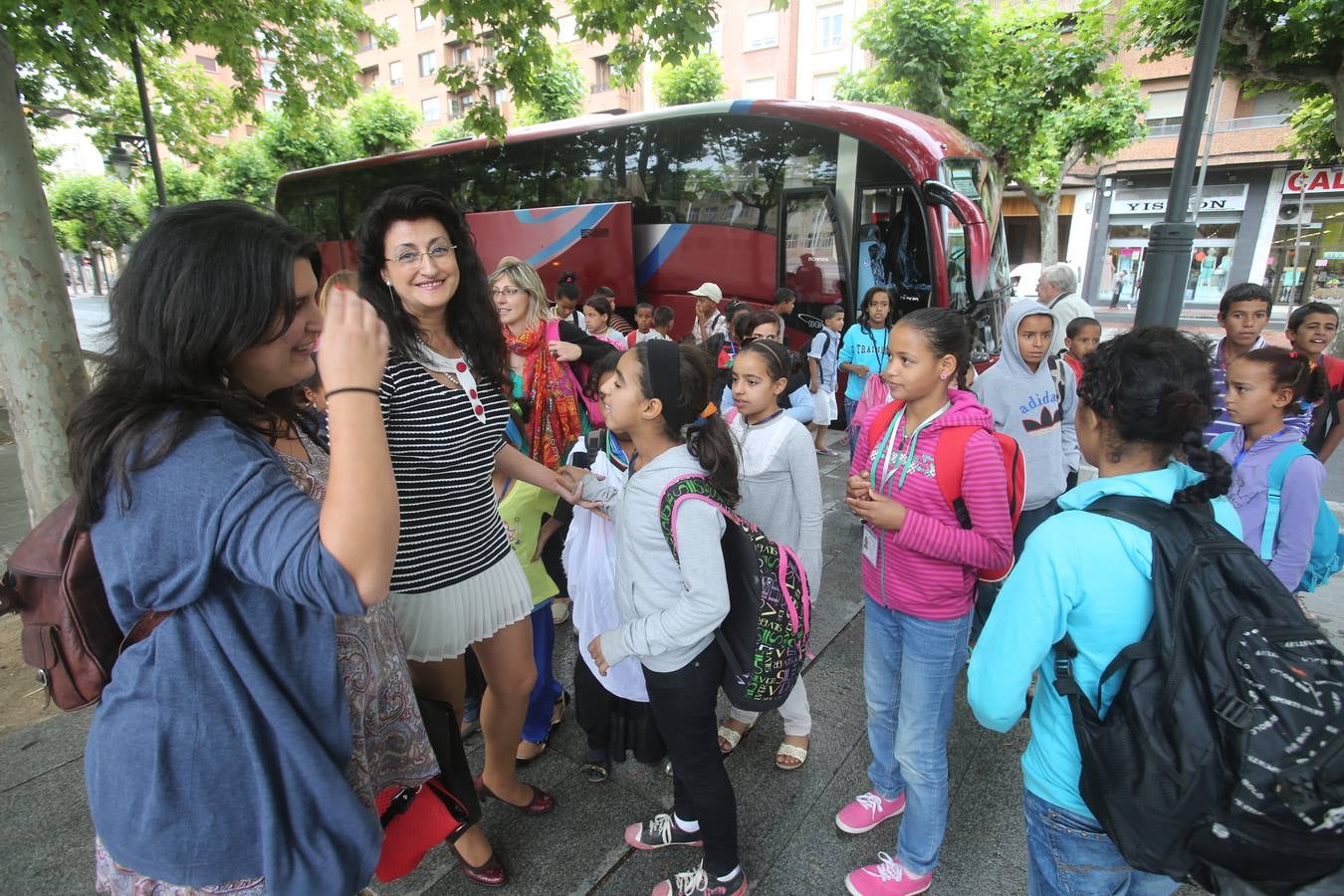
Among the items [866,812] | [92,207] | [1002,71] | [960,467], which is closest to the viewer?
[960,467]

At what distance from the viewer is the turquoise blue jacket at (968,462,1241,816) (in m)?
1.22

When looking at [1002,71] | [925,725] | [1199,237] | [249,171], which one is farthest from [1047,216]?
[249,171]

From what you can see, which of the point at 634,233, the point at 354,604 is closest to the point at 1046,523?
the point at 354,604

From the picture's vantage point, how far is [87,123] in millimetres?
11445

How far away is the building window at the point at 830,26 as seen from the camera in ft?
78.6

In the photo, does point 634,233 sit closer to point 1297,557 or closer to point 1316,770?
point 1297,557

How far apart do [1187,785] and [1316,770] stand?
0.55 ft

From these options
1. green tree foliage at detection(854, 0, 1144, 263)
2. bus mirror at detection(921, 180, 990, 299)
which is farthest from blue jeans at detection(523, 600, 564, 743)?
green tree foliage at detection(854, 0, 1144, 263)

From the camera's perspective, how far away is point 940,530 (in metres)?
1.82

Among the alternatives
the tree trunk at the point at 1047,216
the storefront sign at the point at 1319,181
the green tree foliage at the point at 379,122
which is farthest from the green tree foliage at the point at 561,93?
the storefront sign at the point at 1319,181

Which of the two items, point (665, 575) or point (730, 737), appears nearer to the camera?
point (665, 575)

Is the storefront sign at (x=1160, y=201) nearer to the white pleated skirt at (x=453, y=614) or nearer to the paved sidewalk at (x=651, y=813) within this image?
the paved sidewalk at (x=651, y=813)

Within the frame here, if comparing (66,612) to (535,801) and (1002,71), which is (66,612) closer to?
(535,801)

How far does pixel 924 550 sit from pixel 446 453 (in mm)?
1324
